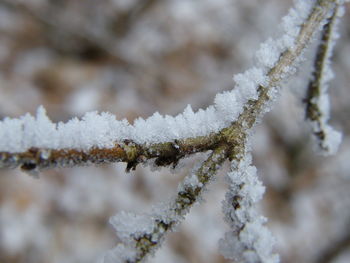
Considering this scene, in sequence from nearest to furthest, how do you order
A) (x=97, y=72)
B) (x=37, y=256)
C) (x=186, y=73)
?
1. (x=37, y=256)
2. (x=97, y=72)
3. (x=186, y=73)

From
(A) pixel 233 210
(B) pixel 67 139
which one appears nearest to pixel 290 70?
(A) pixel 233 210

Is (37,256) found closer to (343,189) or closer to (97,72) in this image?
(97,72)

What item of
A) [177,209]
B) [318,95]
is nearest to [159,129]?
[177,209]

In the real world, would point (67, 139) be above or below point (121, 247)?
above

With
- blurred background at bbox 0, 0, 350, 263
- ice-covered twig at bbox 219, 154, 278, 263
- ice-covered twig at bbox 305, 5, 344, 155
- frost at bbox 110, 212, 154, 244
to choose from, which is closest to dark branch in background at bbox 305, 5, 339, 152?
ice-covered twig at bbox 305, 5, 344, 155

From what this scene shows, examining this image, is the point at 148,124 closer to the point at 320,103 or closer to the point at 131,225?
the point at 131,225

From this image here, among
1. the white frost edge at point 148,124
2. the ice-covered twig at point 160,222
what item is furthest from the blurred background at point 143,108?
the ice-covered twig at point 160,222
